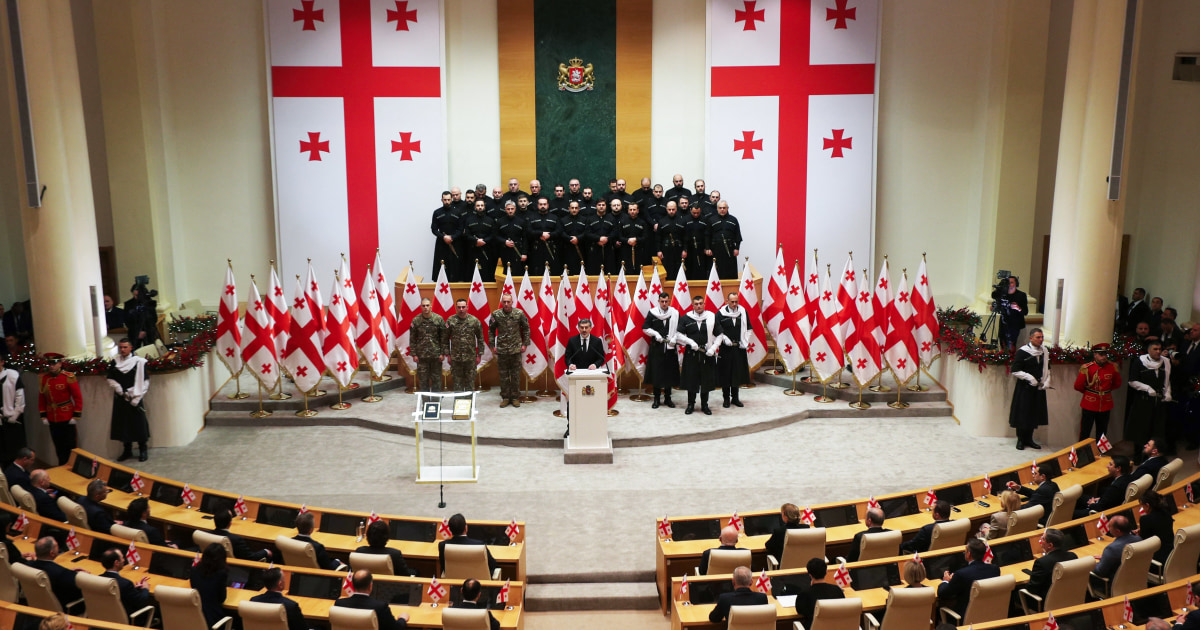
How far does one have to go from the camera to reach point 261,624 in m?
7.30

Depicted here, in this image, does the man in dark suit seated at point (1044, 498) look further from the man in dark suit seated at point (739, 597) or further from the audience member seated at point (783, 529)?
the man in dark suit seated at point (739, 597)

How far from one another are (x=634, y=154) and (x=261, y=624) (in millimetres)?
11646

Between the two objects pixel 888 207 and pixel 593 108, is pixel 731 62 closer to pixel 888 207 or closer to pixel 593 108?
pixel 593 108

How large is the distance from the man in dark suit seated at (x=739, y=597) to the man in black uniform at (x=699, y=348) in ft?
21.2

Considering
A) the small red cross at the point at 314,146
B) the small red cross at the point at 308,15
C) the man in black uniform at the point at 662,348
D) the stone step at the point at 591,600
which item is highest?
the small red cross at the point at 308,15

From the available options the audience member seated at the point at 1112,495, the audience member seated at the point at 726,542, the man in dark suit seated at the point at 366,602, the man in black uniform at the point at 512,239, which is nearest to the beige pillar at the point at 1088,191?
the audience member seated at the point at 1112,495

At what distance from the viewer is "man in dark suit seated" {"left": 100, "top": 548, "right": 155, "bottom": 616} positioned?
25.4ft

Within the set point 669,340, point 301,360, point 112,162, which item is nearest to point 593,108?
point 669,340

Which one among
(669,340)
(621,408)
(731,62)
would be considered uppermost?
(731,62)

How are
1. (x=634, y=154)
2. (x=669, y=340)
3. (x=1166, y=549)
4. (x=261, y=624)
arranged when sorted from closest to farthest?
(x=261, y=624), (x=1166, y=549), (x=669, y=340), (x=634, y=154)

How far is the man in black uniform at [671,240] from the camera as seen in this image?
15.9m

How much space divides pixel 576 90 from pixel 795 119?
370 cm

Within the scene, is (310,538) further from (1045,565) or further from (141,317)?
(141,317)

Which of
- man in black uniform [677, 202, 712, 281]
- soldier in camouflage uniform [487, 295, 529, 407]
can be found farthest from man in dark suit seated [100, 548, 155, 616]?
man in black uniform [677, 202, 712, 281]
